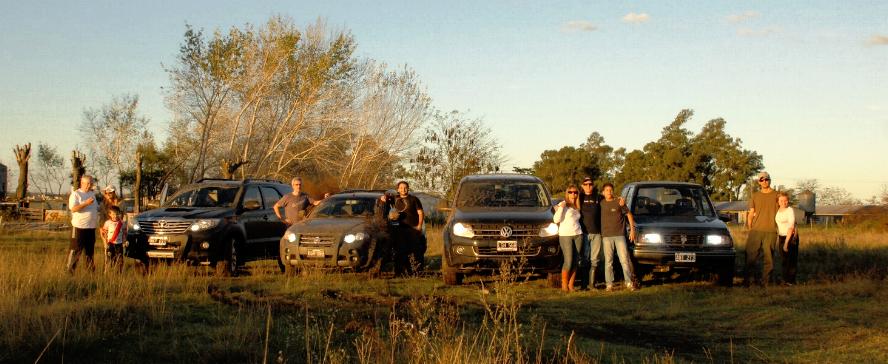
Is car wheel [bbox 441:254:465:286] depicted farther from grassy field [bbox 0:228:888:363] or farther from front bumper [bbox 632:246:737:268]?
front bumper [bbox 632:246:737:268]

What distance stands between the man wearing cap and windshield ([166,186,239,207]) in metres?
9.31

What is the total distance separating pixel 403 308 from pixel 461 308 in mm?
847

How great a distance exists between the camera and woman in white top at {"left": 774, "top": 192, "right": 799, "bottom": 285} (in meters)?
15.2

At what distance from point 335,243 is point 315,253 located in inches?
14.8

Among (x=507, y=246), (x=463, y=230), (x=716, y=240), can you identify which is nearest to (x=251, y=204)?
(x=463, y=230)

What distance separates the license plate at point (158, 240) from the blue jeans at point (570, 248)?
6761 millimetres

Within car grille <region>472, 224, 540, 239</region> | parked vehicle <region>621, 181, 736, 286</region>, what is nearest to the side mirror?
car grille <region>472, 224, 540, 239</region>

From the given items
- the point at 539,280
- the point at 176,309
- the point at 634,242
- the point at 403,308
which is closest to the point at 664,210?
the point at 634,242

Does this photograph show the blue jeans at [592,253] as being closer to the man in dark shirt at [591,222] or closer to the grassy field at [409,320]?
the man in dark shirt at [591,222]

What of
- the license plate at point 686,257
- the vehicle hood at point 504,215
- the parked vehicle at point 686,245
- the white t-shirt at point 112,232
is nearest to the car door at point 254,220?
the white t-shirt at point 112,232

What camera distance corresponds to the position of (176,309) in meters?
10.5

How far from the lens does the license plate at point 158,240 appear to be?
1541 cm

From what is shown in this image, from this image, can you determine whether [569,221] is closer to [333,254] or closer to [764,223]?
[764,223]

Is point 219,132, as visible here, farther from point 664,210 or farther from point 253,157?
point 664,210
